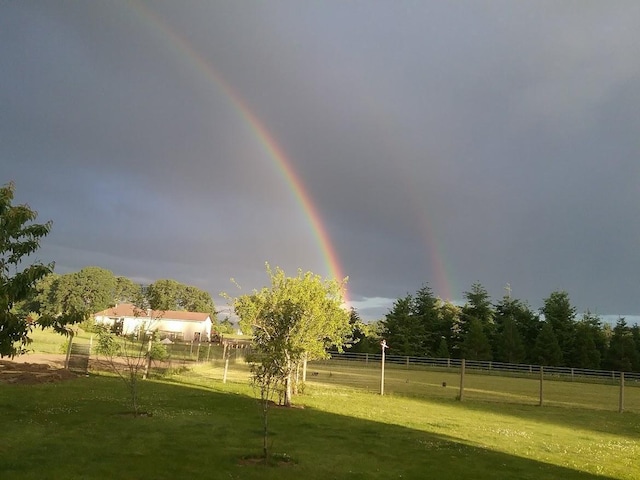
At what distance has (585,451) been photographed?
432 inches

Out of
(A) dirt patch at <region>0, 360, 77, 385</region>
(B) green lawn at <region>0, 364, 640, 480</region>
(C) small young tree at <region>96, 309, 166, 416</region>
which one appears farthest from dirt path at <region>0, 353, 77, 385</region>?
(C) small young tree at <region>96, 309, 166, 416</region>

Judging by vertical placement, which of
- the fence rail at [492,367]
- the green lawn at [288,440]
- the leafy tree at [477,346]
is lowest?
the fence rail at [492,367]

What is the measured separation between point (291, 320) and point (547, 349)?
180ft

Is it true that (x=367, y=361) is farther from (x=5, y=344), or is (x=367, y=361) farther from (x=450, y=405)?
(x=5, y=344)

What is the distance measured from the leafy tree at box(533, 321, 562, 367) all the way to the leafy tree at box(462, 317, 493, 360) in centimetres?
565

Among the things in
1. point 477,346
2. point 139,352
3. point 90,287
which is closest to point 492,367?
point 477,346

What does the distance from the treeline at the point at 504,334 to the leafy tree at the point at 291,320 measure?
40.6 metres

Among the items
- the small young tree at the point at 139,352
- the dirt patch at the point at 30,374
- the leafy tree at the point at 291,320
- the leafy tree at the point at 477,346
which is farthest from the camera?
the leafy tree at the point at 477,346

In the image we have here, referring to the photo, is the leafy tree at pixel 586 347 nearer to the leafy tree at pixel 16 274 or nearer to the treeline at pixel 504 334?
the treeline at pixel 504 334

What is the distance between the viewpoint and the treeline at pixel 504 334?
2360 inches

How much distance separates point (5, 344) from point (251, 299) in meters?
10.6

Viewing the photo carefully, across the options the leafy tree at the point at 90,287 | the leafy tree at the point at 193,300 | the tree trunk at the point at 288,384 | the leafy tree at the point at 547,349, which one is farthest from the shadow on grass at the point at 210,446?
the leafy tree at the point at 193,300

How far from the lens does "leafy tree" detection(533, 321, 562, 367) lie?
59750 mm

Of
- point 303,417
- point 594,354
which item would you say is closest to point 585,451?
point 303,417
